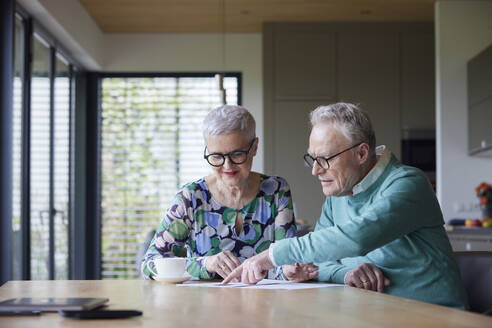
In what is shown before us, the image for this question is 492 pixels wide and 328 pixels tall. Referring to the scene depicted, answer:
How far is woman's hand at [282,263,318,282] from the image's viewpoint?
1899 millimetres

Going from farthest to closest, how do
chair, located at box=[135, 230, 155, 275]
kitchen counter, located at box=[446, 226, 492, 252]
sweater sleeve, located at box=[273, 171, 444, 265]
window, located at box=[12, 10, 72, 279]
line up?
kitchen counter, located at box=[446, 226, 492, 252] → window, located at box=[12, 10, 72, 279] → chair, located at box=[135, 230, 155, 275] → sweater sleeve, located at box=[273, 171, 444, 265]

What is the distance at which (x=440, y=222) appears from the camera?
1.90 m

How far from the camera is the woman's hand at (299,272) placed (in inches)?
74.8

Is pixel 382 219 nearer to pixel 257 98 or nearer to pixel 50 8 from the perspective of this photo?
pixel 50 8

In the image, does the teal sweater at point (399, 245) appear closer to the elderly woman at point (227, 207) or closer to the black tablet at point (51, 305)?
the elderly woman at point (227, 207)

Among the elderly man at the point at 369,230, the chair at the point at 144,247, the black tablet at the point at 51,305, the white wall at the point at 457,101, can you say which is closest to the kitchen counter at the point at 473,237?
the white wall at the point at 457,101

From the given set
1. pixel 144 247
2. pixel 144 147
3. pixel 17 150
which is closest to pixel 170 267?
pixel 144 247

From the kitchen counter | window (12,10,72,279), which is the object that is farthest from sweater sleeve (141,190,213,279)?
the kitchen counter

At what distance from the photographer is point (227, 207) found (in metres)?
2.23

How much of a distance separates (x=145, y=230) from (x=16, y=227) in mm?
2460

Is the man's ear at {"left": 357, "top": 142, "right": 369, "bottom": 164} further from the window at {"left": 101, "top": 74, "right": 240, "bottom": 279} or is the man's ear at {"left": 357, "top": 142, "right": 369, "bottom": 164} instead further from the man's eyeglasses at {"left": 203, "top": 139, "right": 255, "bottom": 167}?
the window at {"left": 101, "top": 74, "right": 240, "bottom": 279}

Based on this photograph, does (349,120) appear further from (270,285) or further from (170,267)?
(170,267)

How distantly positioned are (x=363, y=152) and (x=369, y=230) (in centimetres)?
35

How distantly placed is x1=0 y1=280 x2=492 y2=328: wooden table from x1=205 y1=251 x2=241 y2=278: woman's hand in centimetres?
18
